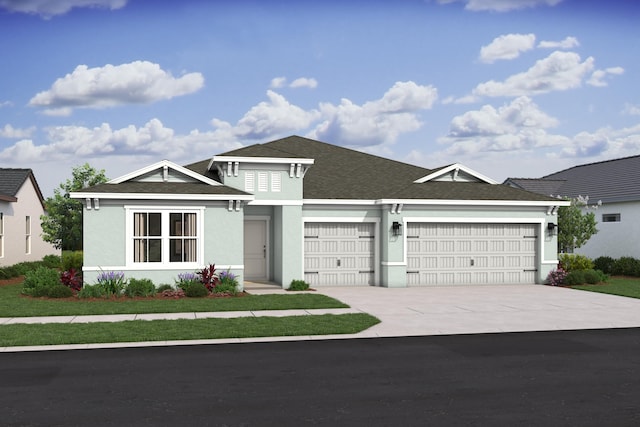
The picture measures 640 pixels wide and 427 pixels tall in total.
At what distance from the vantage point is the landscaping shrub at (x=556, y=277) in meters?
25.0

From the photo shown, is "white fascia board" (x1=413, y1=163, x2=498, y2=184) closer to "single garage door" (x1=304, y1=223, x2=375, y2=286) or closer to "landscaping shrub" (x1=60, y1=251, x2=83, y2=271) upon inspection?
"single garage door" (x1=304, y1=223, x2=375, y2=286)

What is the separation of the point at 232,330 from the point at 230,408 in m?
5.53

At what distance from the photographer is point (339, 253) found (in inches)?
953

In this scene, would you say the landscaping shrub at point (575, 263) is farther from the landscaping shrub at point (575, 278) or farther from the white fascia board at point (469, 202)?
the white fascia board at point (469, 202)

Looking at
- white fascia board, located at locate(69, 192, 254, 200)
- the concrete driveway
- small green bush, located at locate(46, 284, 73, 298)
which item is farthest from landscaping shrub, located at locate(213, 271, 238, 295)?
small green bush, located at locate(46, 284, 73, 298)

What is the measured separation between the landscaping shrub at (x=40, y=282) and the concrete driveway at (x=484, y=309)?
8896 mm

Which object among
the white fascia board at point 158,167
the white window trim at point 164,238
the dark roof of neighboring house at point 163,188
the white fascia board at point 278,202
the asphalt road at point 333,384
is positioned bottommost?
the asphalt road at point 333,384

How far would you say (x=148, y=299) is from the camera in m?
19.4

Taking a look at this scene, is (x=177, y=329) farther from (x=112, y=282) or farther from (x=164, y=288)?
(x=164, y=288)

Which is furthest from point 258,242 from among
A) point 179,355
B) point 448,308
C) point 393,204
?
point 179,355

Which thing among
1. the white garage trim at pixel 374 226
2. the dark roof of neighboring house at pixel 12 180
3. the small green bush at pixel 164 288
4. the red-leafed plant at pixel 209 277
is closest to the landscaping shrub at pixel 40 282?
the small green bush at pixel 164 288

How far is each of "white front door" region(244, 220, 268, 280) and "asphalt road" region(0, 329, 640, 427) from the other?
42.8ft

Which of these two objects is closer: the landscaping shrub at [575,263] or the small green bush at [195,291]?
the small green bush at [195,291]

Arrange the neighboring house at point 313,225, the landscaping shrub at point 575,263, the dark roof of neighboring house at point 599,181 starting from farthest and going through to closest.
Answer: the dark roof of neighboring house at point 599,181, the landscaping shrub at point 575,263, the neighboring house at point 313,225
